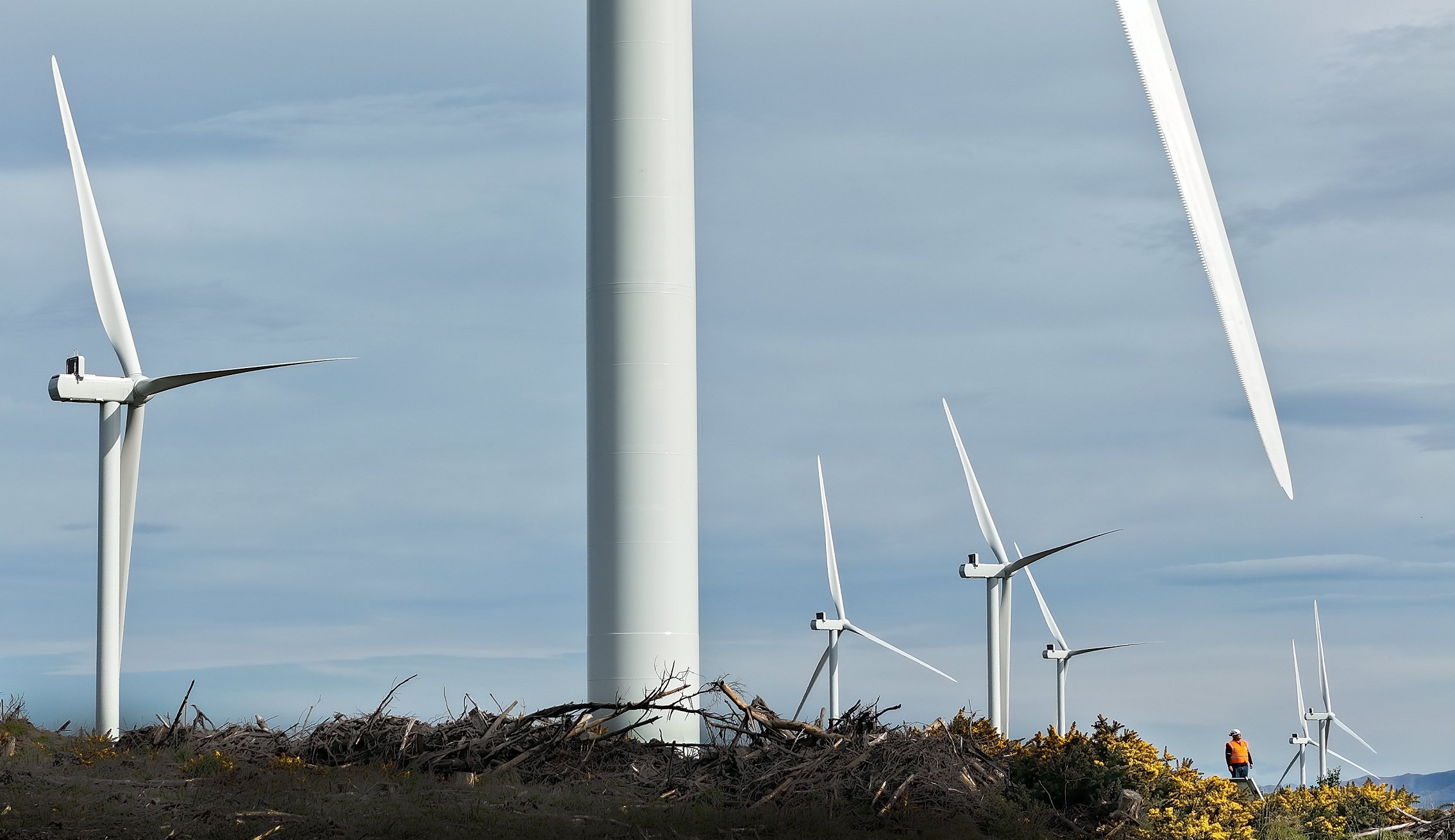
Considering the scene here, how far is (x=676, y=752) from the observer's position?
22047 millimetres

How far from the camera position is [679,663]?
944 inches

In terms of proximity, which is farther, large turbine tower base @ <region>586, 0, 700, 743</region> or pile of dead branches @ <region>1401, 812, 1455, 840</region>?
pile of dead branches @ <region>1401, 812, 1455, 840</region>

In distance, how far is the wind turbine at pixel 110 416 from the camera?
26.7 metres

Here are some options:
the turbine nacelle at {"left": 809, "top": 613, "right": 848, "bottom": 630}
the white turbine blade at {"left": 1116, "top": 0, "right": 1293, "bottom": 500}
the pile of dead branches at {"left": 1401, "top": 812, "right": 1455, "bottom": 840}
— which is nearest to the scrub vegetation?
the pile of dead branches at {"left": 1401, "top": 812, "right": 1455, "bottom": 840}

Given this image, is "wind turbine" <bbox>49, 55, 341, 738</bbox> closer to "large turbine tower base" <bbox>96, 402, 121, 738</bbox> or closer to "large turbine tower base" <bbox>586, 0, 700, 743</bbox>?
"large turbine tower base" <bbox>96, 402, 121, 738</bbox>

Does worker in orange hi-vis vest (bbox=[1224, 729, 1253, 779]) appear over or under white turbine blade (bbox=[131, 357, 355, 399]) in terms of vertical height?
under

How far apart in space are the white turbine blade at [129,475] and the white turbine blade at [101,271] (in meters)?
0.96

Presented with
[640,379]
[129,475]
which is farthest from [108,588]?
[640,379]

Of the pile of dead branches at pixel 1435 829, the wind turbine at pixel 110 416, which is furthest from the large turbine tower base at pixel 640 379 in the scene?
the pile of dead branches at pixel 1435 829

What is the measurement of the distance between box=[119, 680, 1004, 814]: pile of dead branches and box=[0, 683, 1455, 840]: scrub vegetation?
0.03 metres

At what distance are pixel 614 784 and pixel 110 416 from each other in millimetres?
14017

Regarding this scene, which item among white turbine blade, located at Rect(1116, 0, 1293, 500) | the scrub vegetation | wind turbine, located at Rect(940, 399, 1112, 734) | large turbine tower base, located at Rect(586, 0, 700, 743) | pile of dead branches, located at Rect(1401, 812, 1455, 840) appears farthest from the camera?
wind turbine, located at Rect(940, 399, 1112, 734)

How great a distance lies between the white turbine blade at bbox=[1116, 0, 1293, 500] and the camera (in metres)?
5.27

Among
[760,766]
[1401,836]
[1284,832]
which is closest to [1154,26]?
[760,766]
